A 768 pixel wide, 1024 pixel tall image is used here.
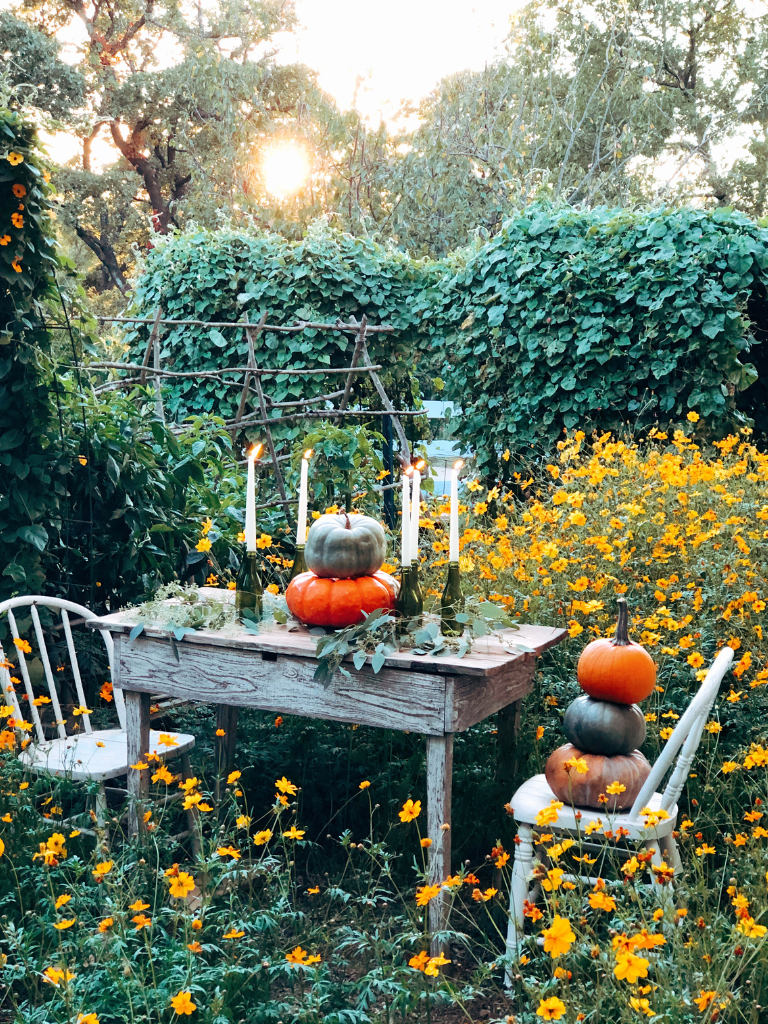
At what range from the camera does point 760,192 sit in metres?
14.5

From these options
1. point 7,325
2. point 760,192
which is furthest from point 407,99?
point 7,325

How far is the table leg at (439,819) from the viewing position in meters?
2.04

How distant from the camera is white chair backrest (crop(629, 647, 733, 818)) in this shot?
187 centimetres

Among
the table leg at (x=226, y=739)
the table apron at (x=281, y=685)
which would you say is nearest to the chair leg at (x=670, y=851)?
the table apron at (x=281, y=685)

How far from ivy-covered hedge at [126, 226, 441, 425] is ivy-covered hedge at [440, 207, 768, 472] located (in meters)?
0.48

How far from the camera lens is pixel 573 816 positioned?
1.96 m

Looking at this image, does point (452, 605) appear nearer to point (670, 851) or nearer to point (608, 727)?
point (608, 727)

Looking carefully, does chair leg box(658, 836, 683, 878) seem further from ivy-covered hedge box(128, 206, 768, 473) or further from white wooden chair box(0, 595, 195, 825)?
ivy-covered hedge box(128, 206, 768, 473)

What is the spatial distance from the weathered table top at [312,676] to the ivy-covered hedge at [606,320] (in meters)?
3.34

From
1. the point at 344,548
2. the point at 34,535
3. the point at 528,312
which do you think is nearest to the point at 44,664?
the point at 34,535

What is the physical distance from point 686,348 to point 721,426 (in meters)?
0.51

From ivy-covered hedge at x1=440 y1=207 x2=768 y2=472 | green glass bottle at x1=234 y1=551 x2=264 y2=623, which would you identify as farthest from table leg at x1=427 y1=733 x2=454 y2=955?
ivy-covered hedge at x1=440 y1=207 x2=768 y2=472

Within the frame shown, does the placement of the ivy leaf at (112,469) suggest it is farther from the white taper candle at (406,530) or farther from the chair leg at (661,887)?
the chair leg at (661,887)

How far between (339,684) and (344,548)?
1.06ft
